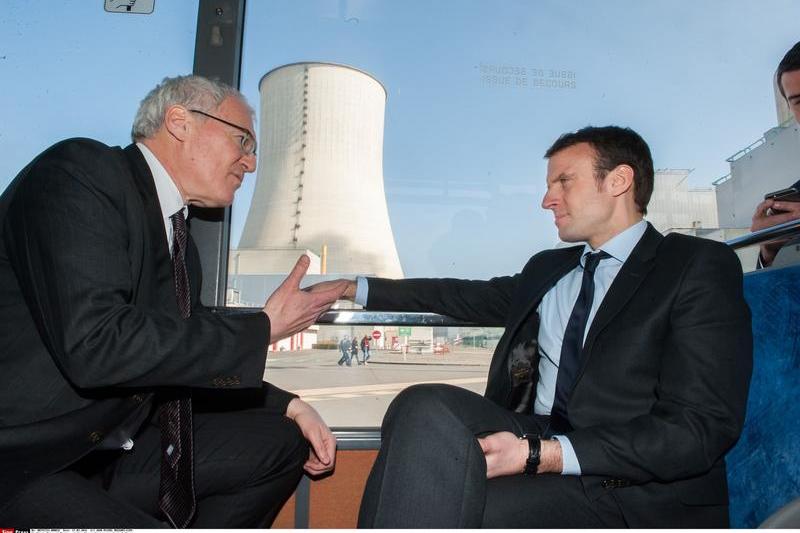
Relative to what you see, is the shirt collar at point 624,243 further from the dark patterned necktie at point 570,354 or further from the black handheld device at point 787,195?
the black handheld device at point 787,195

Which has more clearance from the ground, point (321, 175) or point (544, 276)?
point (321, 175)

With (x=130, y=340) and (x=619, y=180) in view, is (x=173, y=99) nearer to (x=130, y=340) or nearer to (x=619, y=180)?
(x=130, y=340)

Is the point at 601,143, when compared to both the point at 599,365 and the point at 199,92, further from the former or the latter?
the point at 199,92

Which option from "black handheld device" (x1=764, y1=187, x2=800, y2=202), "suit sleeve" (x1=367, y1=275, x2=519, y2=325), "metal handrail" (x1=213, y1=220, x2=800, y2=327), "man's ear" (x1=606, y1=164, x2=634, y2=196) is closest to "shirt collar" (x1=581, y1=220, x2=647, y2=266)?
"man's ear" (x1=606, y1=164, x2=634, y2=196)

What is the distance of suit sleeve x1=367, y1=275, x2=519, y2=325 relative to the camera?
179 cm

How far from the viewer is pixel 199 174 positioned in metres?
1.41

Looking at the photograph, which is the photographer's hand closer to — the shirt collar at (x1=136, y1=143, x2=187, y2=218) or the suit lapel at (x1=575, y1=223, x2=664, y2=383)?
the suit lapel at (x1=575, y1=223, x2=664, y2=383)

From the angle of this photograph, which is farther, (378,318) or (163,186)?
(378,318)

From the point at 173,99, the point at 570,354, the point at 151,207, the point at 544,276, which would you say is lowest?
the point at 570,354

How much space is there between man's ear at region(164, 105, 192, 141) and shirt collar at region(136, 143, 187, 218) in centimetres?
8

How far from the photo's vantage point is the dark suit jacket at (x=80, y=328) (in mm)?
938

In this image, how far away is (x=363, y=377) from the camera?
1980 millimetres

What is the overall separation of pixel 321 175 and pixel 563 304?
1.11 meters

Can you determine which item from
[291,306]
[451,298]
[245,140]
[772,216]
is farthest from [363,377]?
[772,216]
